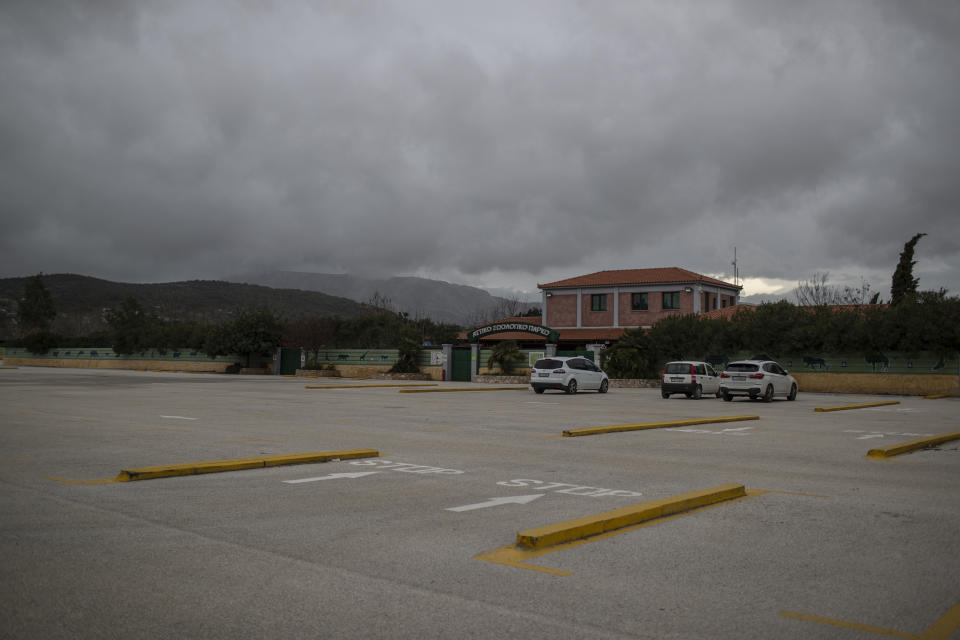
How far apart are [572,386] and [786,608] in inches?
1168

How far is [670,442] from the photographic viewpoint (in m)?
14.6

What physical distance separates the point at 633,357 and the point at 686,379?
12648 millimetres

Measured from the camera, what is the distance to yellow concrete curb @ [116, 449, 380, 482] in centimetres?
945

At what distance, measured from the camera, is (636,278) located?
64.9 meters

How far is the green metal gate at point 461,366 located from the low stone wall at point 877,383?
65.5 feet

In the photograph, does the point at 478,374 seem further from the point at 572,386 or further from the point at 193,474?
the point at 193,474

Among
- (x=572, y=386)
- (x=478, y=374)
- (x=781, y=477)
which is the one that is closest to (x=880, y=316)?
(x=572, y=386)

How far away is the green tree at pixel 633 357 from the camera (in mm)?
44562

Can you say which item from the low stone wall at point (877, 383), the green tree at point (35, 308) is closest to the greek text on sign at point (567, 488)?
the low stone wall at point (877, 383)

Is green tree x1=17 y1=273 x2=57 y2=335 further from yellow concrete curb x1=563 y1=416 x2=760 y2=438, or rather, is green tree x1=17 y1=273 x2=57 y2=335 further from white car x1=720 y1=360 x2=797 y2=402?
yellow concrete curb x1=563 y1=416 x2=760 y2=438

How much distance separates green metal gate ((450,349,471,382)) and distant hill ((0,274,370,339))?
73.1m

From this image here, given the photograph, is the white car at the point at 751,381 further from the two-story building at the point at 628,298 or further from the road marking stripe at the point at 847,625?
the two-story building at the point at 628,298

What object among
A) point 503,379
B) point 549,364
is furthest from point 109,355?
point 549,364

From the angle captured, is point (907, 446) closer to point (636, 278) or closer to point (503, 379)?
point (503, 379)
